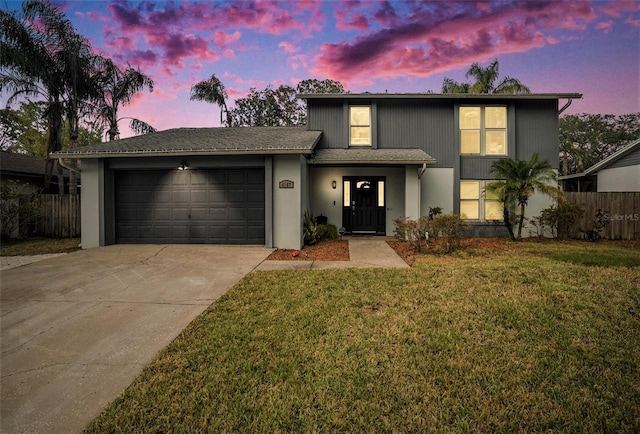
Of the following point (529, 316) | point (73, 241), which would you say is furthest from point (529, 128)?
point (73, 241)

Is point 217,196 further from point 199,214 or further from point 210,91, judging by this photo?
point 210,91

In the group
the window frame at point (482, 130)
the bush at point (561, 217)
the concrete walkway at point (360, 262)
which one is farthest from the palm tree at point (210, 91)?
the bush at point (561, 217)

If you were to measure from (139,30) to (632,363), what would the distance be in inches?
626

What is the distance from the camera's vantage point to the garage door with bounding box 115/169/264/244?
8883 millimetres

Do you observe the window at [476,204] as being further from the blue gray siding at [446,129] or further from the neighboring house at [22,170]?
the neighboring house at [22,170]

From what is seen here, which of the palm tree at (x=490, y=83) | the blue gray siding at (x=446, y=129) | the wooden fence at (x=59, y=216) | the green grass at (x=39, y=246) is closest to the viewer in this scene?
the green grass at (x=39, y=246)

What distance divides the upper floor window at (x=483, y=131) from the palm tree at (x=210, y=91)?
17140 mm

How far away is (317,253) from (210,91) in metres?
17.9

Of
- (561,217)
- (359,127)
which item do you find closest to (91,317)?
(359,127)

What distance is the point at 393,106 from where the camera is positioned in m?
11.0

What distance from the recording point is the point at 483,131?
10.9 meters

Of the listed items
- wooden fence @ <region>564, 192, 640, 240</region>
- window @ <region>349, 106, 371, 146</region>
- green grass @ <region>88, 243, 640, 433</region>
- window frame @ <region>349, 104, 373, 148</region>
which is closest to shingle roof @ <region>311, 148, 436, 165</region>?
window frame @ <region>349, 104, 373, 148</region>

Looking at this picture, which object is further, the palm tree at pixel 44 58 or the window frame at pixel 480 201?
the palm tree at pixel 44 58

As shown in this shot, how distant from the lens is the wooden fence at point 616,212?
9.88 m
